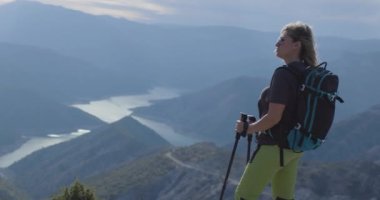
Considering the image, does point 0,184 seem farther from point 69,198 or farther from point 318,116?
point 318,116

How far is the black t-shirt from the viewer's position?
915 cm

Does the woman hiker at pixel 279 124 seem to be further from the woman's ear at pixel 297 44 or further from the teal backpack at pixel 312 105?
the teal backpack at pixel 312 105

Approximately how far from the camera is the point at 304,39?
991 cm

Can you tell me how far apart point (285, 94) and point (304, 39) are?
4.17 feet

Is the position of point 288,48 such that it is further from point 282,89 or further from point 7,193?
point 7,193

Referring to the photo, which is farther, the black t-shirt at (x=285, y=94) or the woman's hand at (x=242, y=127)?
the woman's hand at (x=242, y=127)

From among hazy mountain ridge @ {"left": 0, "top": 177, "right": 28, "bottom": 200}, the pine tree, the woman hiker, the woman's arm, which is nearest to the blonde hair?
the woman hiker

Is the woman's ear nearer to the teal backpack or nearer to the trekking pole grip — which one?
the teal backpack

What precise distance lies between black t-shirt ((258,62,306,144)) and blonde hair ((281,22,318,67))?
408 millimetres

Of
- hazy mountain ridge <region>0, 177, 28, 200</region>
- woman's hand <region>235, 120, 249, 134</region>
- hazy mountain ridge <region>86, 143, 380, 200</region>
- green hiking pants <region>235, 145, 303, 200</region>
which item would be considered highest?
woman's hand <region>235, 120, 249, 134</region>

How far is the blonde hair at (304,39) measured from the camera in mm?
9898

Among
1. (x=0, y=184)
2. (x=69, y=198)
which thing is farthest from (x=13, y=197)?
(x=69, y=198)

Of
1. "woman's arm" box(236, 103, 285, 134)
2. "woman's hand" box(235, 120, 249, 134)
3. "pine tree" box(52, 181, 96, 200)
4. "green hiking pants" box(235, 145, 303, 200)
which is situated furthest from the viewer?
"pine tree" box(52, 181, 96, 200)

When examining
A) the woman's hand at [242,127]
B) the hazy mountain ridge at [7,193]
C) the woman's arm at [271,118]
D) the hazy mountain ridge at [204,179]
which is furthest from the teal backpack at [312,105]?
the hazy mountain ridge at [7,193]
